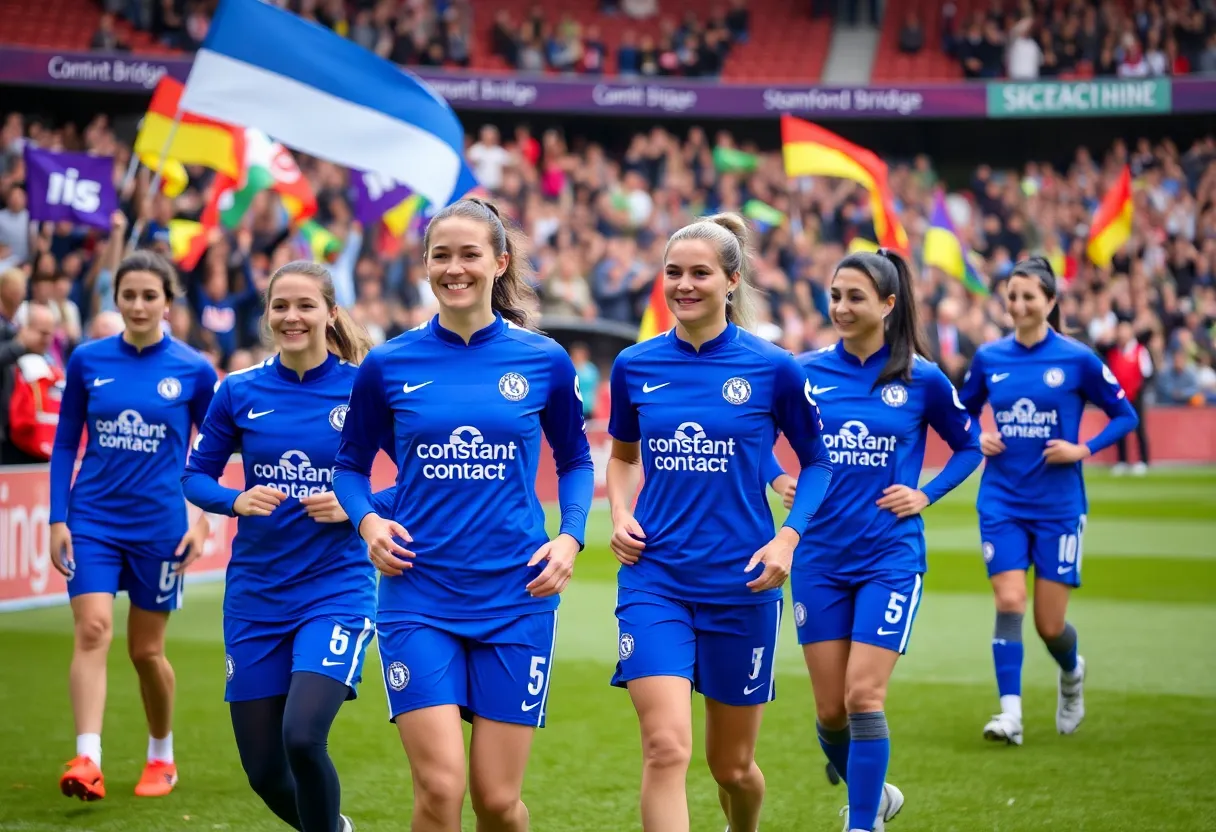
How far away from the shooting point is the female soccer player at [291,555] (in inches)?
206

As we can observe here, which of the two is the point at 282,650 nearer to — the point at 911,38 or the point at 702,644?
the point at 702,644

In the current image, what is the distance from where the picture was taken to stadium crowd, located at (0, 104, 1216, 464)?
21422 mm

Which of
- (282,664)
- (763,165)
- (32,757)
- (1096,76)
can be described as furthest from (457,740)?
(1096,76)

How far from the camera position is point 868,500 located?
630 cm

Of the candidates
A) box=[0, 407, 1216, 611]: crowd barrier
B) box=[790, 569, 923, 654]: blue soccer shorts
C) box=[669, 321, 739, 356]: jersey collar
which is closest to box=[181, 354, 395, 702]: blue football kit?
box=[669, 321, 739, 356]: jersey collar

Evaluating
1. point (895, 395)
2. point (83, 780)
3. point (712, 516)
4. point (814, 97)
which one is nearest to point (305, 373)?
point (712, 516)

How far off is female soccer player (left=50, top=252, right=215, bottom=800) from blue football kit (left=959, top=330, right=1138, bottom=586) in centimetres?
412

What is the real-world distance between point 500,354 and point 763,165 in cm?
2814

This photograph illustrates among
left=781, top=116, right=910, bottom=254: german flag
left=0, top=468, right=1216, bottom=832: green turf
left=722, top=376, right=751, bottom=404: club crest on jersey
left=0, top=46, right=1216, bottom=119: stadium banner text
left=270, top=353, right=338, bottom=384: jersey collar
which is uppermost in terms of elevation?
left=0, top=46, right=1216, bottom=119: stadium banner text

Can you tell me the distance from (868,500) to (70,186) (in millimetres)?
10327

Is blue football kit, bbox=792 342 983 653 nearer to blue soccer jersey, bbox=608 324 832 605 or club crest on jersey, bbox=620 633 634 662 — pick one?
blue soccer jersey, bbox=608 324 832 605

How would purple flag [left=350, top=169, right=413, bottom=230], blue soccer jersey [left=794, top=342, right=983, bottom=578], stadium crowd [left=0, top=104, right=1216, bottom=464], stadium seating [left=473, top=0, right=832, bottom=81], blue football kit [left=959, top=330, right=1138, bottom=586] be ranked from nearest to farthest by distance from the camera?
blue soccer jersey [left=794, top=342, right=983, bottom=578] → blue football kit [left=959, top=330, right=1138, bottom=586] → purple flag [left=350, top=169, right=413, bottom=230] → stadium crowd [left=0, top=104, right=1216, bottom=464] → stadium seating [left=473, top=0, right=832, bottom=81]

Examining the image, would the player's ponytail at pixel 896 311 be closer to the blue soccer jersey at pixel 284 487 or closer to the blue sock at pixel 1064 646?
the blue soccer jersey at pixel 284 487

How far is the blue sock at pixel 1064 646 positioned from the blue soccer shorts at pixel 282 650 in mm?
4181
